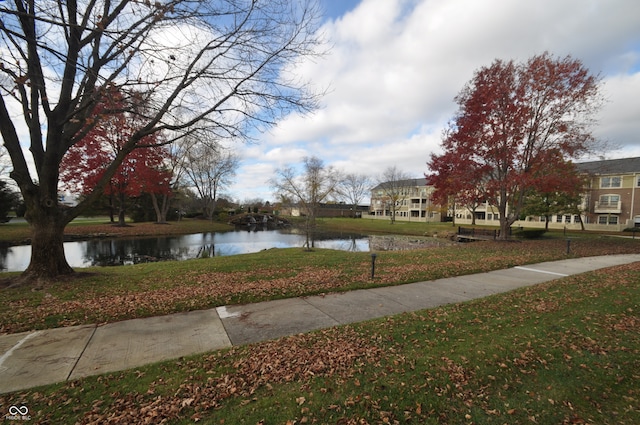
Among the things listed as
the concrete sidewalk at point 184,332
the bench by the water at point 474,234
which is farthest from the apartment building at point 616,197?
the concrete sidewalk at point 184,332

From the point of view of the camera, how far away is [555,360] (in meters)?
3.50

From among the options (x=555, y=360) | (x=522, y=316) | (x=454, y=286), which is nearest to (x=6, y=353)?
(x=555, y=360)

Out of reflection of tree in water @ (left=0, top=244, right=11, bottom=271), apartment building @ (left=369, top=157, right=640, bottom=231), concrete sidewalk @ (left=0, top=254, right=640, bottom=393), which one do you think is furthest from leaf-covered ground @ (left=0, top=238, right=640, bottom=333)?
apartment building @ (left=369, top=157, right=640, bottom=231)

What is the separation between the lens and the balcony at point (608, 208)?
3478cm

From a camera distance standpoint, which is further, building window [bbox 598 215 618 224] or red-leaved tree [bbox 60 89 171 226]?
building window [bbox 598 215 618 224]

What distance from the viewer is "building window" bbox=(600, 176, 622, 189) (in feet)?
115

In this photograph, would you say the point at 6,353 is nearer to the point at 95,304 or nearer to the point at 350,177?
the point at 95,304

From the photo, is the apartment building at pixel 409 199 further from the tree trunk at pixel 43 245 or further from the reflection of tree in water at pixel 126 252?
the tree trunk at pixel 43 245

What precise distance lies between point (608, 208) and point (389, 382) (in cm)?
4858

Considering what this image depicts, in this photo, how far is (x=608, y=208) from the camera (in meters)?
35.8

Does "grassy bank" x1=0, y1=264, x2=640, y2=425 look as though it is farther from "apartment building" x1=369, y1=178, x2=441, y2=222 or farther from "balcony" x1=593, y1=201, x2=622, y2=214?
"apartment building" x1=369, y1=178, x2=441, y2=222

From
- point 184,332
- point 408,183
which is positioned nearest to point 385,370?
point 184,332

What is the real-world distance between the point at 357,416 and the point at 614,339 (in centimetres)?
414

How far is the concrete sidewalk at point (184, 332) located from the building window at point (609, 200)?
43.0m
